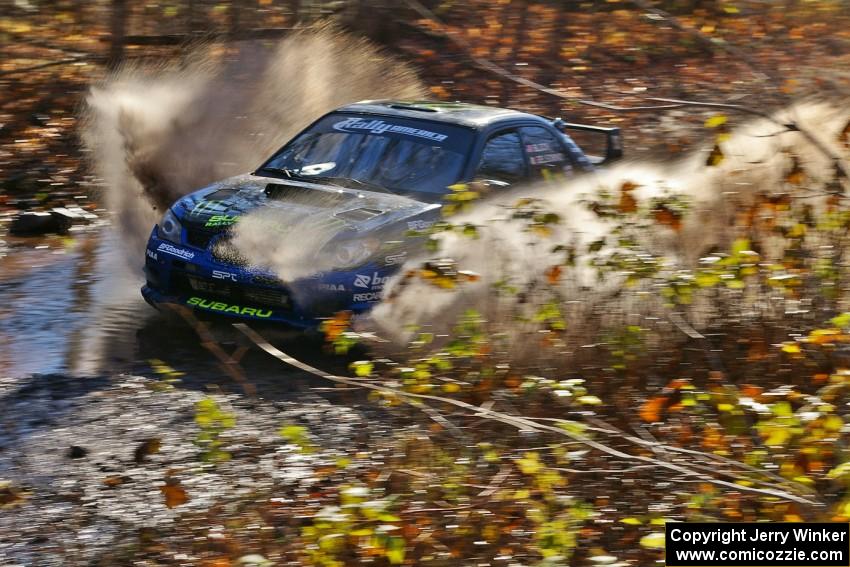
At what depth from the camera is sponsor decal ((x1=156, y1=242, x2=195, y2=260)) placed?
23.1ft

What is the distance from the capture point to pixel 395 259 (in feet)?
22.8

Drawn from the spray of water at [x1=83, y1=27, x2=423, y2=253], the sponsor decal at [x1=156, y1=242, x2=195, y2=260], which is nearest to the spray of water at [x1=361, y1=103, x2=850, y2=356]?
the sponsor decal at [x1=156, y1=242, x2=195, y2=260]

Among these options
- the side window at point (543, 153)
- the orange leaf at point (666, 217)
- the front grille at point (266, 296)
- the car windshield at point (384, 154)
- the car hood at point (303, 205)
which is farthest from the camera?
the side window at point (543, 153)

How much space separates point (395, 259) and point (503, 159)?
1602 millimetres

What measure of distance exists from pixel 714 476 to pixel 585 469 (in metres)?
0.59

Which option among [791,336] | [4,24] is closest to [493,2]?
[4,24]

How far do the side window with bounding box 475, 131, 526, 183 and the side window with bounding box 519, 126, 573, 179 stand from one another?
0.10m

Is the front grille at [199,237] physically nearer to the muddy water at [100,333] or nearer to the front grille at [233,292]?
the front grille at [233,292]

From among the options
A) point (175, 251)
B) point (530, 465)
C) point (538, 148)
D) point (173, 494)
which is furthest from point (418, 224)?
point (173, 494)

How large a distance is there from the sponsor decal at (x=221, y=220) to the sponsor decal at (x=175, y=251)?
0.21m

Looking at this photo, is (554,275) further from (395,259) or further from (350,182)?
(350,182)

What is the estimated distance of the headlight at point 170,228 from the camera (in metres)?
7.21

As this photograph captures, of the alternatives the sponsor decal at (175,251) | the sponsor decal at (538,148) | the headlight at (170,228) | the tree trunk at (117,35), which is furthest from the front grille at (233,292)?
the tree trunk at (117,35)

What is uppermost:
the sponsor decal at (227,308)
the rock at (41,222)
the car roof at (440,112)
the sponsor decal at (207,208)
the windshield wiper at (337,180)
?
the car roof at (440,112)
